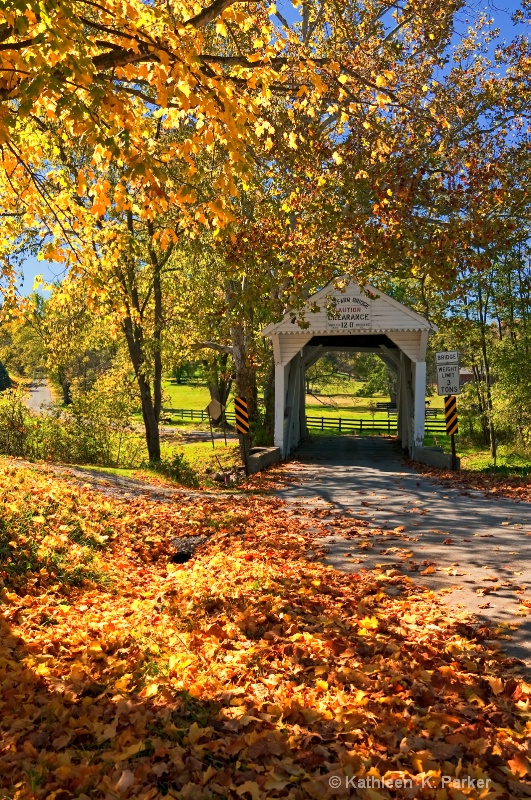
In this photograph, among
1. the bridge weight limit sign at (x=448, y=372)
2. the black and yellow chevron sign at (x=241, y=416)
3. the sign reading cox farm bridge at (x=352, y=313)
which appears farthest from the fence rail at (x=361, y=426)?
the black and yellow chevron sign at (x=241, y=416)

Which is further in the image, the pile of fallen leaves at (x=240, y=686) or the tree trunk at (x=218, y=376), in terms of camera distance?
the tree trunk at (x=218, y=376)

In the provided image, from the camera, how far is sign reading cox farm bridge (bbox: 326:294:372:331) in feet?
64.8

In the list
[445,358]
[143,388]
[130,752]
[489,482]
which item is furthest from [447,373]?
[130,752]

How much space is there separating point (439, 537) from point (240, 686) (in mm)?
4786

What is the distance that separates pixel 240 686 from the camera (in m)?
3.90

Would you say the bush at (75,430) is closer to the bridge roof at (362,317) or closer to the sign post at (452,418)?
the bridge roof at (362,317)

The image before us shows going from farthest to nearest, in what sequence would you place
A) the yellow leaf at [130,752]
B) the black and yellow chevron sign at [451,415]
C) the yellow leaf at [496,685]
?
the black and yellow chevron sign at [451,415] → the yellow leaf at [496,685] → the yellow leaf at [130,752]

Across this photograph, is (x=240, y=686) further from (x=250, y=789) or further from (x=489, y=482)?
(x=489, y=482)

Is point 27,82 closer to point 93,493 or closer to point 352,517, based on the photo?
point 93,493

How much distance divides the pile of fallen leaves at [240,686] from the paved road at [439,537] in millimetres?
471

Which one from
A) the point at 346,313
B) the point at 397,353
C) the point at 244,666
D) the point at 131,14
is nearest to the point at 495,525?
the point at 244,666

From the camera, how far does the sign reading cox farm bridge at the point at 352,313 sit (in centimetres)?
1975

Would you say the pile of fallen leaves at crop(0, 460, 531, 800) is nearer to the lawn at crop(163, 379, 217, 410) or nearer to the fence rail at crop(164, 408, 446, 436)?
the fence rail at crop(164, 408, 446, 436)

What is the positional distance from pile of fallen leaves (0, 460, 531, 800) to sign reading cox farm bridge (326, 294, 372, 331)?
13.9 meters
